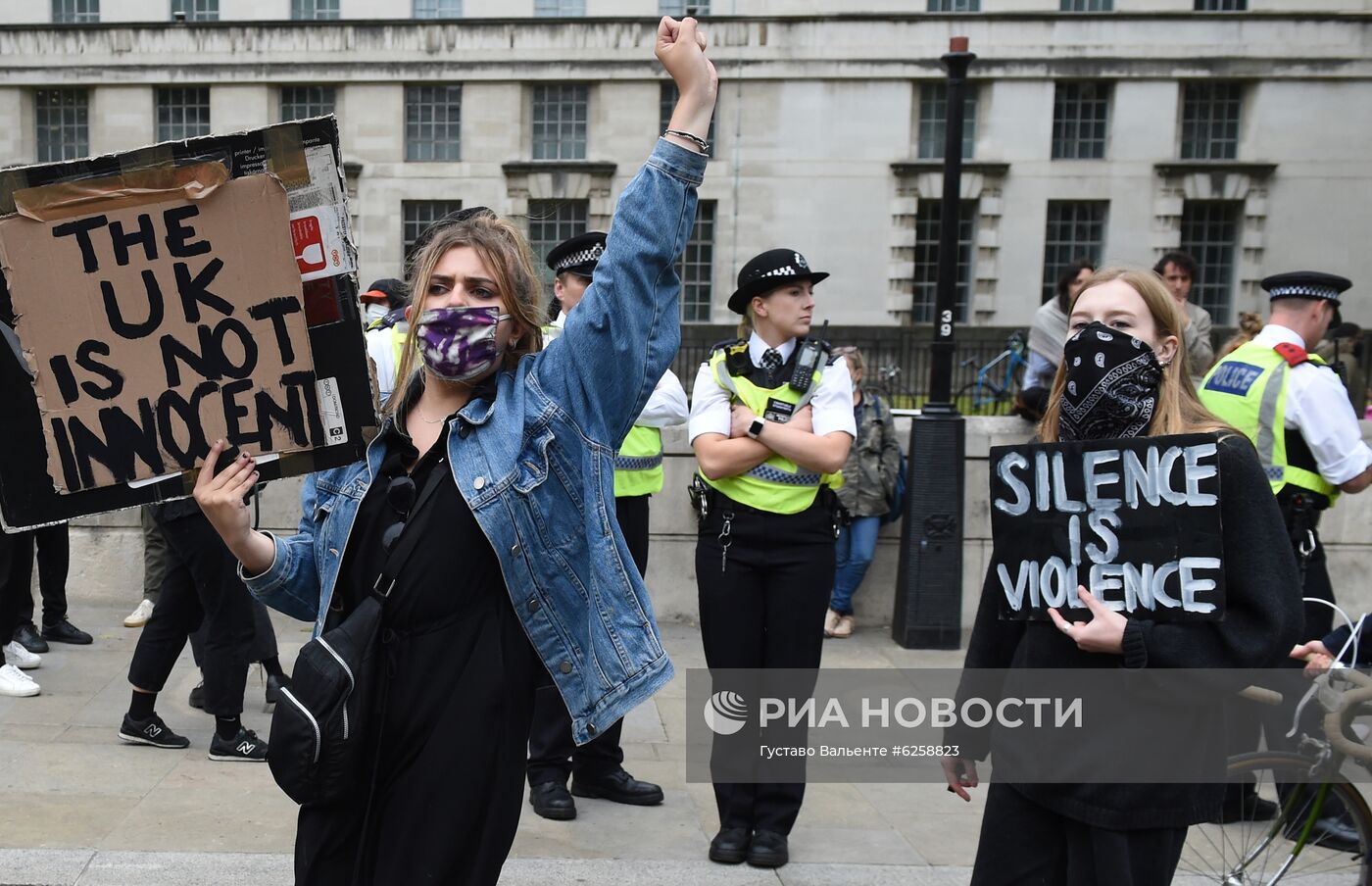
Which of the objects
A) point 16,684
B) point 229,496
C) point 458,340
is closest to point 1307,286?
point 458,340

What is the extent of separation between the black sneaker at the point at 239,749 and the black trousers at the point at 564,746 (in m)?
1.29

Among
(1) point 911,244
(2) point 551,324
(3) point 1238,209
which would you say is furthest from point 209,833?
(3) point 1238,209

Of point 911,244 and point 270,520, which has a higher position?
point 911,244

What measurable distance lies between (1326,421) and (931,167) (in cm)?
2555

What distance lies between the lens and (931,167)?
1174 inches

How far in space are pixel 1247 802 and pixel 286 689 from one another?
11.7ft

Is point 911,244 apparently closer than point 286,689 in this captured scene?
No

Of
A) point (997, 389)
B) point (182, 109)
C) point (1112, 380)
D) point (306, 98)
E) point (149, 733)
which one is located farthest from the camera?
point (182, 109)

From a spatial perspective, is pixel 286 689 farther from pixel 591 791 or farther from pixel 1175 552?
pixel 591 791

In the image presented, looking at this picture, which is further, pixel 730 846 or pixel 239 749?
pixel 239 749

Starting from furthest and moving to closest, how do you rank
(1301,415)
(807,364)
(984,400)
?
(984,400)
(1301,415)
(807,364)

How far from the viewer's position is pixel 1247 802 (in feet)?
14.5

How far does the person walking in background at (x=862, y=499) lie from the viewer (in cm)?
799

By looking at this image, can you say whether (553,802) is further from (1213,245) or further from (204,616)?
(1213,245)
